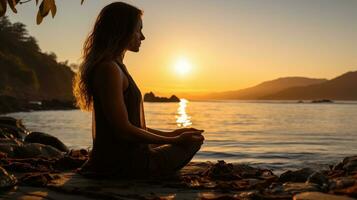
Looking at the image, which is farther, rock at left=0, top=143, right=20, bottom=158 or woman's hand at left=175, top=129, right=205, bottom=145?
rock at left=0, top=143, right=20, bottom=158

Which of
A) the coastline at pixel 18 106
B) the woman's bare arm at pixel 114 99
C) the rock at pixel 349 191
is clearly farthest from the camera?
the coastline at pixel 18 106

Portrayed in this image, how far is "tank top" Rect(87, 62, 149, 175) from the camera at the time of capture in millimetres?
5664

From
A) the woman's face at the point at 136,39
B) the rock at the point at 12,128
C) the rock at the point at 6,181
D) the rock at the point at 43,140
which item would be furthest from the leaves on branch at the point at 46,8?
the rock at the point at 12,128

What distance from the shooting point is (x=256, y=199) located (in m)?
4.90

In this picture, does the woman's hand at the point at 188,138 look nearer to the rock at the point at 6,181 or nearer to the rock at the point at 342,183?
the rock at the point at 342,183

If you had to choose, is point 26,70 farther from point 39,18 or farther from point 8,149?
point 39,18

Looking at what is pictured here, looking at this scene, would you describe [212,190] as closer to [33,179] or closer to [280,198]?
[280,198]

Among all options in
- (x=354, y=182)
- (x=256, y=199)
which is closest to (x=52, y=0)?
(x=256, y=199)

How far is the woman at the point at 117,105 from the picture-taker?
17.8 feet

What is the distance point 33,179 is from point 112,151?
0.99 m

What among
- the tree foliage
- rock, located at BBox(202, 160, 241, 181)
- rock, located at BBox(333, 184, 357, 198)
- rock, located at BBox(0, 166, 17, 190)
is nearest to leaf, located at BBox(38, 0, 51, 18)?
the tree foliage

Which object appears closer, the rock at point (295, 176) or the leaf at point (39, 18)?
the leaf at point (39, 18)

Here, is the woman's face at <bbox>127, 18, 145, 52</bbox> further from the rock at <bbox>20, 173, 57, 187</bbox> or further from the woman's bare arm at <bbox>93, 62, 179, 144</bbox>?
the rock at <bbox>20, 173, 57, 187</bbox>

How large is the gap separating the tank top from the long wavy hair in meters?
0.21
